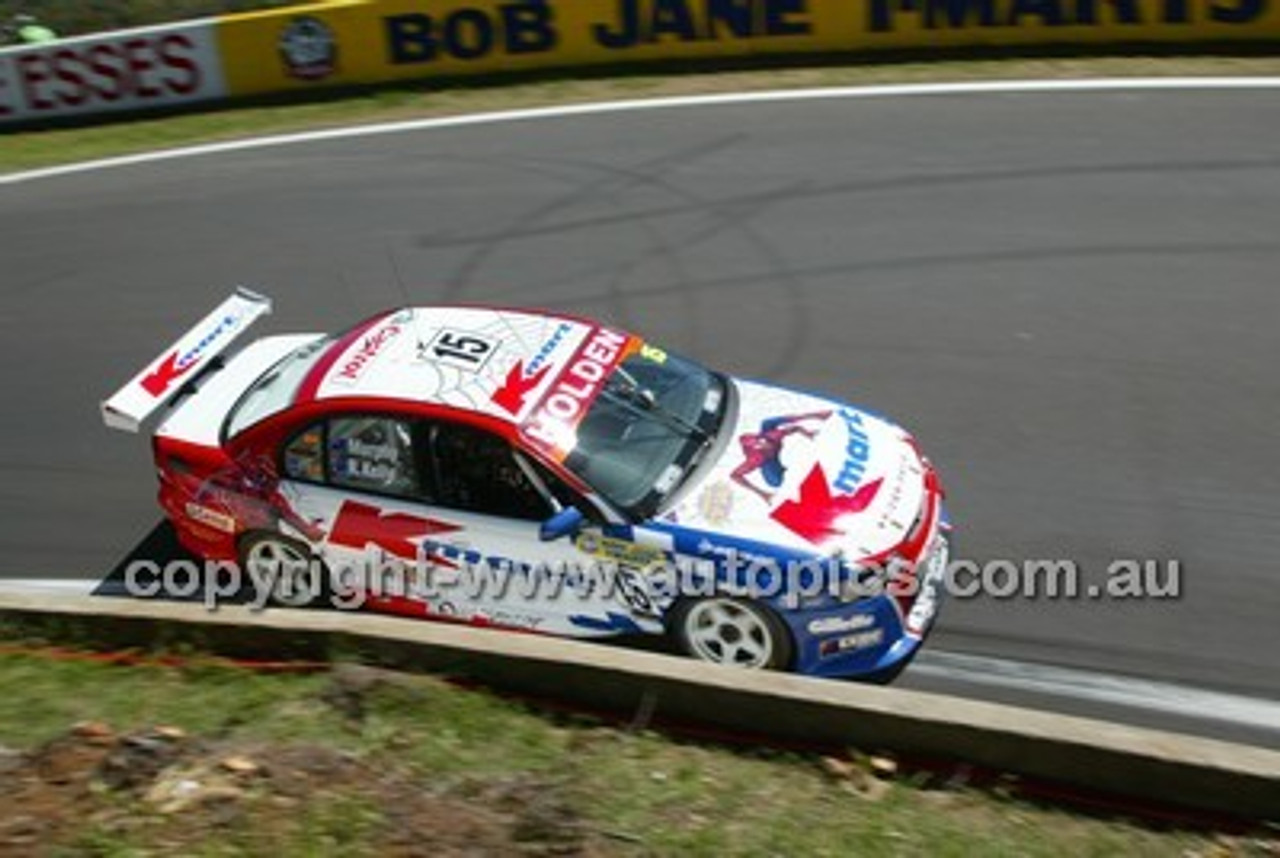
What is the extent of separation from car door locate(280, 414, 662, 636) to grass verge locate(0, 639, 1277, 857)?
753 millimetres

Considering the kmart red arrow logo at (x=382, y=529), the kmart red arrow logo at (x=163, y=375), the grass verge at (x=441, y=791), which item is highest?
the kmart red arrow logo at (x=163, y=375)

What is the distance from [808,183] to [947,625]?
19.8 ft

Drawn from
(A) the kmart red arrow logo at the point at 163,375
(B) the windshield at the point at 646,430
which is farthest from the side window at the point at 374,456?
(A) the kmart red arrow logo at the point at 163,375

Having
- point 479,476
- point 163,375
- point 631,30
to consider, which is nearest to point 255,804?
point 479,476

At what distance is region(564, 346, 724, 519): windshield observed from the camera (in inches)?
288

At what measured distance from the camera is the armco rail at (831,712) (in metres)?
5.86

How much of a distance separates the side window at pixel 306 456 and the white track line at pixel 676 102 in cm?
812

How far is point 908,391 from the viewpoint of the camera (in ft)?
32.2

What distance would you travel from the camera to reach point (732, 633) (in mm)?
7242

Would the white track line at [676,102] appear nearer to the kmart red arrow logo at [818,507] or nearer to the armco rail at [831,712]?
the kmart red arrow logo at [818,507]

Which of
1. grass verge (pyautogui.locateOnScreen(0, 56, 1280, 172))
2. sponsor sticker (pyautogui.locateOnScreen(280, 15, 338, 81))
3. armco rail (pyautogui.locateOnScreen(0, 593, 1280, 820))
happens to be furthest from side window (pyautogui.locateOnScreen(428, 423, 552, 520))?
sponsor sticker (pyautogui.locateOnScreen(280, 15, 338, 81))

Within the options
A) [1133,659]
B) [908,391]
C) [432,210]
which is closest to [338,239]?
[432,210]

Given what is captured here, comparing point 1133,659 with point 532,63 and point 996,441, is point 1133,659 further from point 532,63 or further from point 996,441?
point 532,63

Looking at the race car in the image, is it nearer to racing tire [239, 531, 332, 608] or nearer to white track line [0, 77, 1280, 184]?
racing tire [239, 531, 332, 608]
